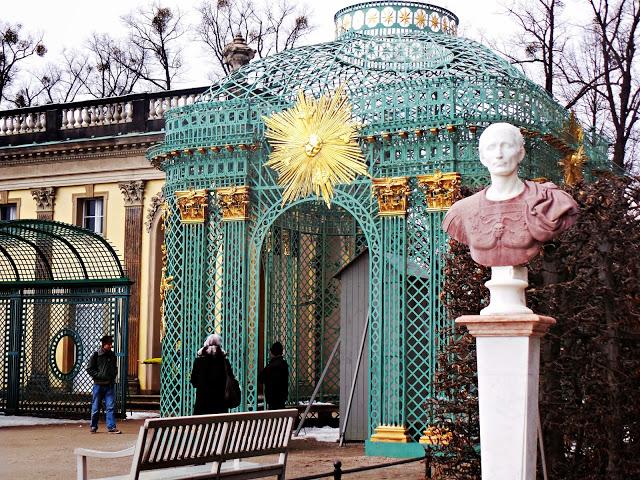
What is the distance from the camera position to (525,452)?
7566 millimetres

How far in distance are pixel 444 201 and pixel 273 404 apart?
3.79 meters

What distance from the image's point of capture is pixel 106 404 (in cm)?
1753

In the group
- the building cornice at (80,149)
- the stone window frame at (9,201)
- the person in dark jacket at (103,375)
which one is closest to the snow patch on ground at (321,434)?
the person in dark jacket at (103,375)

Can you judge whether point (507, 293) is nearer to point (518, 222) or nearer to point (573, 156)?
point (518, 222)

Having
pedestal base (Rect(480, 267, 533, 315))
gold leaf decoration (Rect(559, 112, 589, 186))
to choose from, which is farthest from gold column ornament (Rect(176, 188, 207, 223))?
pedestal base (Rect(480, 267, 533, 315))

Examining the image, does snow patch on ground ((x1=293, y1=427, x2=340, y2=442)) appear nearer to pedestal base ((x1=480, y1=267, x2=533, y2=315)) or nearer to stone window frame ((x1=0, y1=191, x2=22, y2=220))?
pedestal base ((x1=480, y1=267, x2=533, y2=315))

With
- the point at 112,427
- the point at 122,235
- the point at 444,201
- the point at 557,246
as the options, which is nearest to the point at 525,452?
the point at 557,246

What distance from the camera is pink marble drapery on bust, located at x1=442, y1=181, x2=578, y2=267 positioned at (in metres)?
7.73

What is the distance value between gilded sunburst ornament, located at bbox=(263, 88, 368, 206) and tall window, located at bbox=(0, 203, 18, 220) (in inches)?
622

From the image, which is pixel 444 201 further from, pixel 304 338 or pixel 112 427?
pixel 112 427

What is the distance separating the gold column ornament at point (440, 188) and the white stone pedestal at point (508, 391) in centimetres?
591

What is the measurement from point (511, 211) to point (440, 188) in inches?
228

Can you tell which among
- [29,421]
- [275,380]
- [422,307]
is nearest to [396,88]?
[422,307]

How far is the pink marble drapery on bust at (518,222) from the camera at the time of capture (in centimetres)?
773
